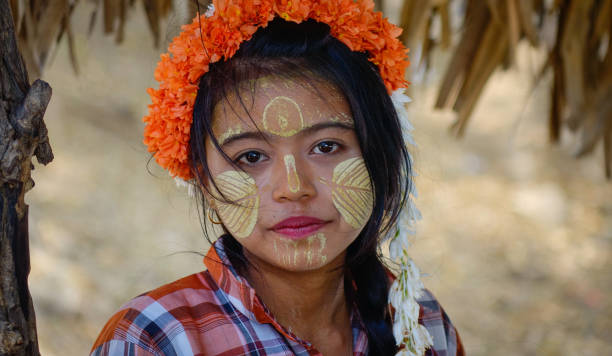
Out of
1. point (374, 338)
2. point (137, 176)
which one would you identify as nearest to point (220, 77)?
point (374, 338)

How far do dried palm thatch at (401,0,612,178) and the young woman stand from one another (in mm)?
1050

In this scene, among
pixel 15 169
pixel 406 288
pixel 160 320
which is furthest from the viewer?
pixel 406 288

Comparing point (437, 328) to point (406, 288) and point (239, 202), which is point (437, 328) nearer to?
point (406, 288)

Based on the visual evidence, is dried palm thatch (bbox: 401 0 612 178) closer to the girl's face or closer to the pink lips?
the girl's face

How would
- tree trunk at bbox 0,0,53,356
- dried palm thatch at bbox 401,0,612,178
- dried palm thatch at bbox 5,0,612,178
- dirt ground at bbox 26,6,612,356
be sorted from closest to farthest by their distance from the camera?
tree trunk at bbox 0,0,53,356, dried palm thatch at bbox 5,0,612,178, dried palm thatch at bbox 401,0,612,178, dirt ground at bbox 26,6,612,356

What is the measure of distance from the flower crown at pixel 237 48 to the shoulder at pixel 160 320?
1.03ft

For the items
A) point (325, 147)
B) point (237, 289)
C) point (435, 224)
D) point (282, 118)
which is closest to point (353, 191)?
point (325, 147)

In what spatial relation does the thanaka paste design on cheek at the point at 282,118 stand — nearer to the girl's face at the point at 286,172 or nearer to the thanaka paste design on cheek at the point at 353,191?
the girl's face at the point at 286,172

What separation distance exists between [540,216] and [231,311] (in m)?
4.70

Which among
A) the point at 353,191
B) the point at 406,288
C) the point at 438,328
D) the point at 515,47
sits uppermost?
the point at 515,47

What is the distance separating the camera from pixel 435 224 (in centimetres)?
576

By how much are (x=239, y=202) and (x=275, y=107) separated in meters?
0.23

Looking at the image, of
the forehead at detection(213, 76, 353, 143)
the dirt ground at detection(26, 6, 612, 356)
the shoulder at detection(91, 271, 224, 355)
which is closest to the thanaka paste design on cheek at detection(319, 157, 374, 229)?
the forehead at detection(213, 76, 353, 143)

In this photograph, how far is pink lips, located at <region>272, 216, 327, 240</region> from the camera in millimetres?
1472
